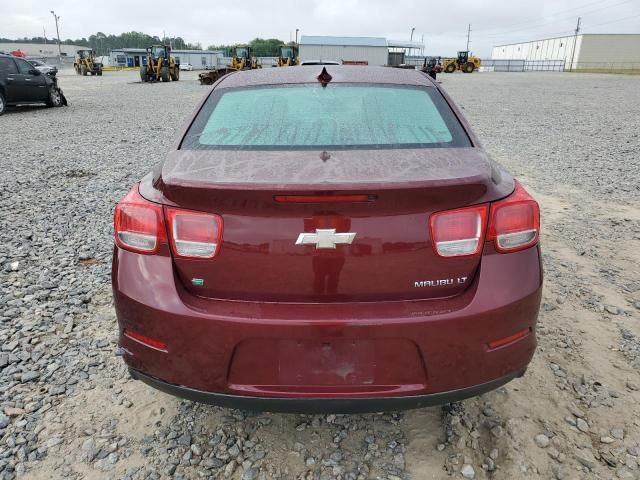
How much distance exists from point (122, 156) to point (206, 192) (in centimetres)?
747

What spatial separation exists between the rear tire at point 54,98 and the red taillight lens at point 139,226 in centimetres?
1601

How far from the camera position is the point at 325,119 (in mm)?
2266

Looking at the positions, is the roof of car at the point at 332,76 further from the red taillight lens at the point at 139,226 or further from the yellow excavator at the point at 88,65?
the yellow excavator at the point at 88,65

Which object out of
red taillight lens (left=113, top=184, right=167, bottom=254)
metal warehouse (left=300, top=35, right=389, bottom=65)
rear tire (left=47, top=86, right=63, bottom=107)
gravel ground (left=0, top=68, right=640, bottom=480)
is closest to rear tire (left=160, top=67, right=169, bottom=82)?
rear tire (left=47, top=86, right=63, bottom=107)

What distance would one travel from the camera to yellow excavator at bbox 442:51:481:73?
50156 millimetres

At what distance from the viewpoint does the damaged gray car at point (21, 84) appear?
13328 millimetres

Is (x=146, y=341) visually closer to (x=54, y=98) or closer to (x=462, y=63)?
(x=54, y=98)

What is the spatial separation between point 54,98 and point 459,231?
17270mm

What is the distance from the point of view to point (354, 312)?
163cm

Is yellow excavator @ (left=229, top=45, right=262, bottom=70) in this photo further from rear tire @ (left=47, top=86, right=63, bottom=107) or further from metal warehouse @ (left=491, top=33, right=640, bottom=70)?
metal warehouse @ (left=491, top=33, right=640, bottom=70)

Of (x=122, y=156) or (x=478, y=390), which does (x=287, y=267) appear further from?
(x=122, y=156)

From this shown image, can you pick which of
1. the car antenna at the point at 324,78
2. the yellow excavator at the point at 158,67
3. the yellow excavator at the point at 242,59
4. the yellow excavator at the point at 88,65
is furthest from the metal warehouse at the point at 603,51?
the car antenna at the point at 324,78


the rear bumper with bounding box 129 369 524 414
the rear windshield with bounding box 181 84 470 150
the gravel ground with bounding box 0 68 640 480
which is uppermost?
the rear windshield with bounding box 181 84 470 150

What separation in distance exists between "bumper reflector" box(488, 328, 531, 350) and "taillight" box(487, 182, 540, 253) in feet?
1.04
